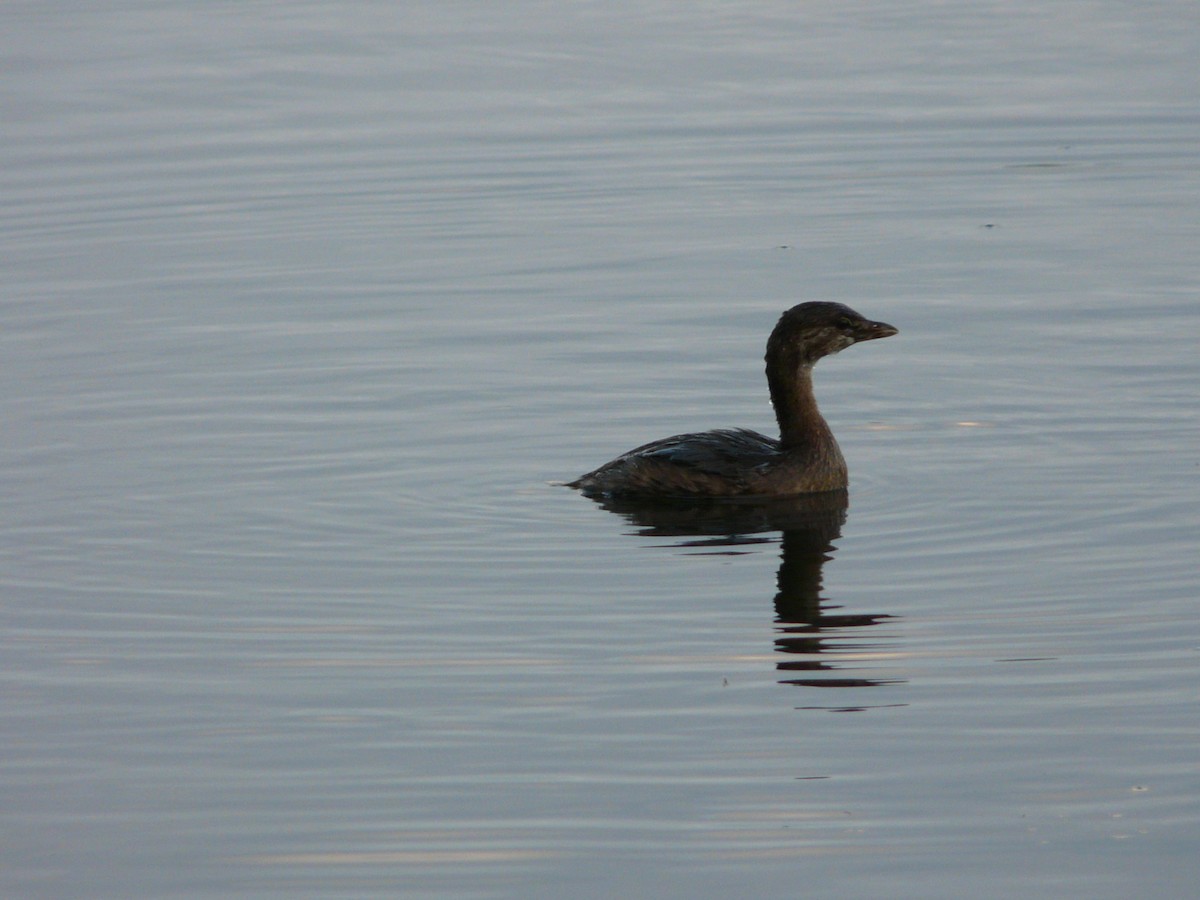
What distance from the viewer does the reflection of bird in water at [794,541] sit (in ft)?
27.2

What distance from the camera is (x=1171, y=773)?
6.98 meters

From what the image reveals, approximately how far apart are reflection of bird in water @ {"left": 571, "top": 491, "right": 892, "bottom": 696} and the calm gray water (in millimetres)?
38

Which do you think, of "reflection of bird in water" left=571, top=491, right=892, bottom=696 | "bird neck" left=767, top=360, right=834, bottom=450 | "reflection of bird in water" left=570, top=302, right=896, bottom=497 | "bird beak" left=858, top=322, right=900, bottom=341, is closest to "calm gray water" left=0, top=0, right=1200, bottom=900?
"reflection of bird in water" left=571, top=491, right=892, bottom=696

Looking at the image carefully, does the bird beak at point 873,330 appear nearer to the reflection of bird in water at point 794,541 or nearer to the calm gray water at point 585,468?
the calm gray water at point 585,468

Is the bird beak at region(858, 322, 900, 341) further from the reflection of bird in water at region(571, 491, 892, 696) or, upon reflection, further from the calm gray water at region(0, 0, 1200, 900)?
the reflection of bird in water at region(571, 491, 892, 696)

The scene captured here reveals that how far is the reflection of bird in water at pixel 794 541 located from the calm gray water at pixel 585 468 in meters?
0.04

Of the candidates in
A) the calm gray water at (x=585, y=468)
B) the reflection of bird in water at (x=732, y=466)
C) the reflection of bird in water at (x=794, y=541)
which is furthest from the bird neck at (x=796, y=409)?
the calm gray water at (x=585, y=468)

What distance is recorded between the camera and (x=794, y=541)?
1018 centimetres

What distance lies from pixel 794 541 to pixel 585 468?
1605mm

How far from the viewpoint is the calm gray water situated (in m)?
6.82

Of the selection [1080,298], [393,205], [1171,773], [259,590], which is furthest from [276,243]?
[1171,773]

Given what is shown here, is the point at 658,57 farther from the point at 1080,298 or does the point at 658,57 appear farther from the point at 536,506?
the point at 536,506

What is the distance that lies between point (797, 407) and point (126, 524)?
11.8ft

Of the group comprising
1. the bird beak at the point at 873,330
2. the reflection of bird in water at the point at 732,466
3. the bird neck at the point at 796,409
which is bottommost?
the reflection of bird in water at the point at 732,466
